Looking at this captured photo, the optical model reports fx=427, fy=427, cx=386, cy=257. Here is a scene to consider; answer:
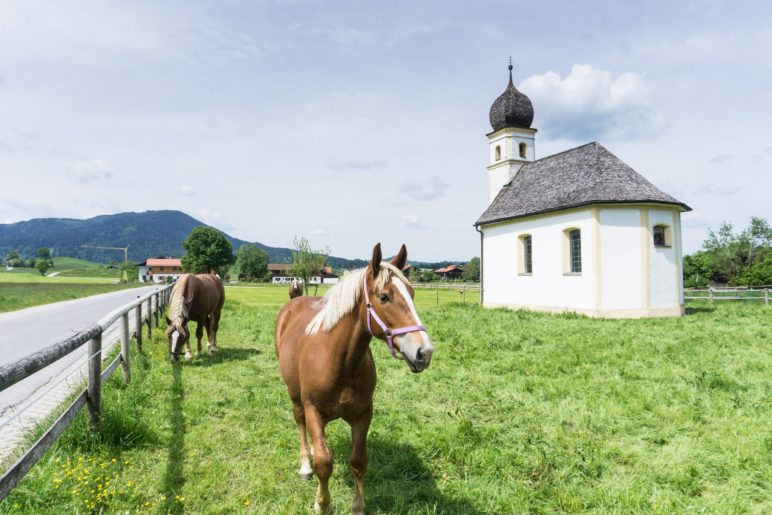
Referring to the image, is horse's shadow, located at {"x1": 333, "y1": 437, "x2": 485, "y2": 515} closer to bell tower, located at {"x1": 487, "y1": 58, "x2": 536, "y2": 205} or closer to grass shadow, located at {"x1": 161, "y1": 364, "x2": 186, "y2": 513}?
grass shadow, located at {"x1": 161, "y1": 364, "x2": 186, "y2": 513}

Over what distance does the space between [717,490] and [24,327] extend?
16.1 m

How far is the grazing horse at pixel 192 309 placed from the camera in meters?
8.09

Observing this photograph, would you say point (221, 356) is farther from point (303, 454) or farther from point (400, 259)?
point (400, 259)

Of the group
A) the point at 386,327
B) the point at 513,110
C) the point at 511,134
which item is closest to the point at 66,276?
the point at 511,134

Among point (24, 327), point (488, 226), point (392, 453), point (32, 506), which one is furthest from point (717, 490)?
point (488, 226)

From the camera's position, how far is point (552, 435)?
4.97 m

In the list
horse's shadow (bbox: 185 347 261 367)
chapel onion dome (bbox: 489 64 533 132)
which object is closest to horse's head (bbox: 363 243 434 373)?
horse's shadow (bbox: 185 347 261 367)

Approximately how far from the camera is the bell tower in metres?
26.0

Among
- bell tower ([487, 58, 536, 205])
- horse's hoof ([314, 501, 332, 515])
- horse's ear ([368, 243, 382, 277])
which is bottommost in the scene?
horse's hoof ([314, 501, 332, 515])

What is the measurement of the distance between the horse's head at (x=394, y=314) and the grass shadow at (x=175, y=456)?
7.46ft

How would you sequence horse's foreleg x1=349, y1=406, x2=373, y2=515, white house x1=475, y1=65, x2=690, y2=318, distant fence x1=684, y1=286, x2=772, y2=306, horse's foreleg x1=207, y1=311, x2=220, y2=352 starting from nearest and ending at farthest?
1. horse's foreleg x1=349, y1=406, x2=373, y2=515
2. horse's foreleg x1=207, y1=311, x2=220, y2=352
3. white house x1=475, y1=65, x2=690, y2=318
4. distant fence x1=684, y1=286, x2=772, y2=306

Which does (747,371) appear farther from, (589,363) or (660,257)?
(660,257)

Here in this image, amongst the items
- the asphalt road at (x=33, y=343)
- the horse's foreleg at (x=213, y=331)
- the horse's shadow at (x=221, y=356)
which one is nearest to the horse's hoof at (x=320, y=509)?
the asphalt road at (x=33, y=343)

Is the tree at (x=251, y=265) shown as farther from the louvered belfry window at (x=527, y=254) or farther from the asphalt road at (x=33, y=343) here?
the louvered belfry window at (x=527, y=254)
